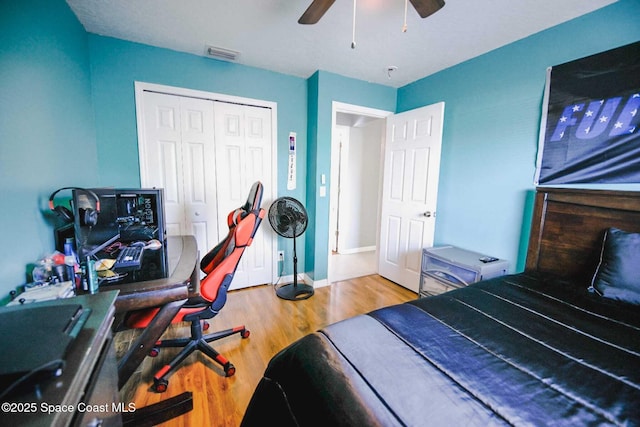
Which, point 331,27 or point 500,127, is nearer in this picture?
point 331,27

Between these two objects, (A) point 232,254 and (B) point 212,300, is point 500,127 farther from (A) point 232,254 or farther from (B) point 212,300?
(B) point 212,300

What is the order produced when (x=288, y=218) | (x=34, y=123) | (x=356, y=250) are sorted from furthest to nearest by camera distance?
(x=356, y=250) → (x=288, y=218) → (x=34, y=123)

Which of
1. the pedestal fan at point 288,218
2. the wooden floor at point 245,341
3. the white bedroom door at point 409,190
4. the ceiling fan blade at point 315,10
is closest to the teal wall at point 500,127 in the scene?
the white bedroom door at point 409,190

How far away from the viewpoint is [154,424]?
49.5 inches

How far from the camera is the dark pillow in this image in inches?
50.6

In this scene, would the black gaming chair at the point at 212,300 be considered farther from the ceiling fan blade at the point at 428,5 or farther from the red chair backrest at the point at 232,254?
the ceiling fan blade at the point at 428,5

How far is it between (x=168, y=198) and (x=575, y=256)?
3382 mm

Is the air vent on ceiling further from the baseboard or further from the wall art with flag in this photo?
the baseboard

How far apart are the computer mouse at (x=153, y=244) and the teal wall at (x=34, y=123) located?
0.45 metres

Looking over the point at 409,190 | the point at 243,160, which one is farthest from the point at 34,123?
the point at 409,190

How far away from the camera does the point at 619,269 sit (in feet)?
4.38

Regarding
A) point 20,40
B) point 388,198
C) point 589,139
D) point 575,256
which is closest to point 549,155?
point 589,139

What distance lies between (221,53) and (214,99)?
42cm

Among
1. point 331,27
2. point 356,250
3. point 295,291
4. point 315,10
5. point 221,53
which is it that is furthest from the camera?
point 356,250
